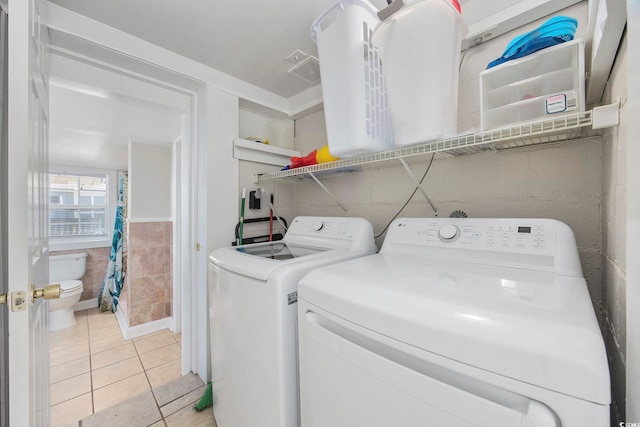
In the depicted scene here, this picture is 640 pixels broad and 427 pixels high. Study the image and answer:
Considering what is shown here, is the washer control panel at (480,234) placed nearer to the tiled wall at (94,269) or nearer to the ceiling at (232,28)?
the ceiling at (232,28)

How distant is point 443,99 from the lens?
3.31 feet

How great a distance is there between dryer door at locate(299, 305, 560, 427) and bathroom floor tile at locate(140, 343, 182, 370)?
6.85ft

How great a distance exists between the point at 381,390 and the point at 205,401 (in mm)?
1570

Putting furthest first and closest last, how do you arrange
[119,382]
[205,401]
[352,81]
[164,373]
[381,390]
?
[164,373] < [119,382] < [205,401] < [352,81] < [381,390]

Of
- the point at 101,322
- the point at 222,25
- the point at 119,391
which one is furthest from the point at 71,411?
the point at 222,25

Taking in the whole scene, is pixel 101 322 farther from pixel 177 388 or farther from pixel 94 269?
pixel 177 388

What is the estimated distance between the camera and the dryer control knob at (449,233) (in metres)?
1.09

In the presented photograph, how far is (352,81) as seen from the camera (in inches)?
45.4

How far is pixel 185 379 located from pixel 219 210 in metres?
1.32

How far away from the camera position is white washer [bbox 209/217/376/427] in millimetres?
924

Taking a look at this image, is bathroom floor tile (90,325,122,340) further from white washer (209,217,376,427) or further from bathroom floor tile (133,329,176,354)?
white washer (209,217,376,427)

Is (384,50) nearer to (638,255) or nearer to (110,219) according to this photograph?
(638,255)

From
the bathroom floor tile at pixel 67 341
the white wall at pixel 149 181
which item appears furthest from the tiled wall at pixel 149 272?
the bathroom floor tile at pixel 67 341

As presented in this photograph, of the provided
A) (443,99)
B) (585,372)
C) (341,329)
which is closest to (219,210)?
(341,329)
